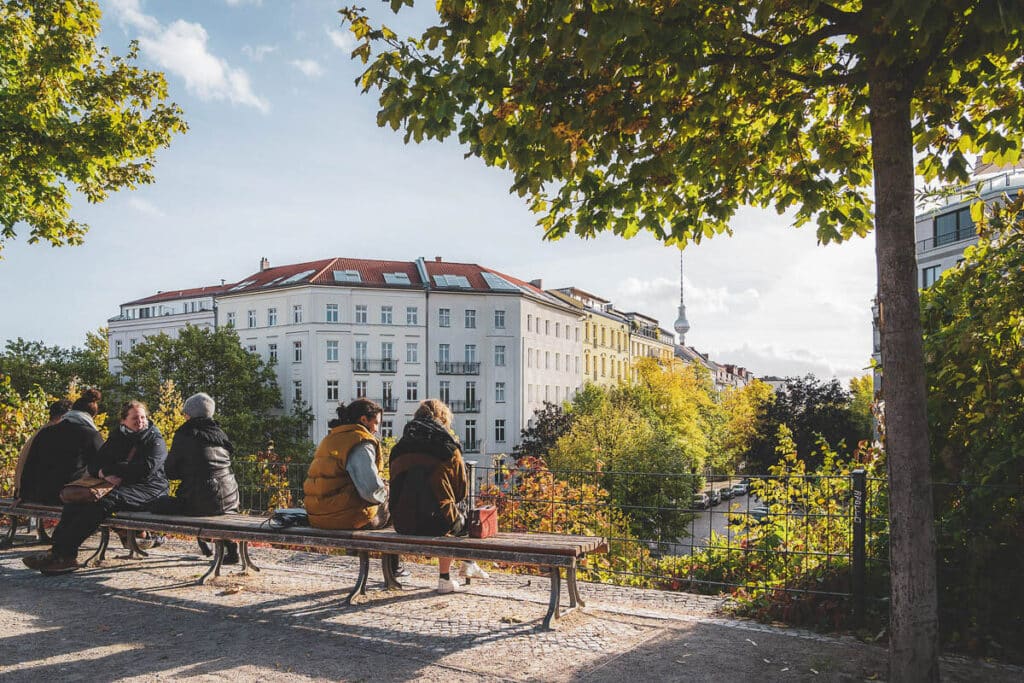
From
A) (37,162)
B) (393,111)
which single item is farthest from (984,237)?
(37,162)

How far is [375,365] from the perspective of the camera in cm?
6088

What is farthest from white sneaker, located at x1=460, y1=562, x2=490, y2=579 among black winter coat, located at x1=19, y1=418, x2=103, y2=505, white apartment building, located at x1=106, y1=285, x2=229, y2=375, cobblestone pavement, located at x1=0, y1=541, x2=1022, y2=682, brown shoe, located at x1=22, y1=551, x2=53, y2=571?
white apartment building, located at x1=106, y1=285, x2=229, y2=375

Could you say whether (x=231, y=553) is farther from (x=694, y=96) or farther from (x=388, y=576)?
(x=694, y=96)

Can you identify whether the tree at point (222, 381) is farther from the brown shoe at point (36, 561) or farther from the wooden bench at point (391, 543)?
the wooden bench at point (391, 543)

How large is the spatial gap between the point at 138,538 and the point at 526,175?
23.8 ft

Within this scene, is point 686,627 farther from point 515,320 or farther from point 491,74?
point 515,320

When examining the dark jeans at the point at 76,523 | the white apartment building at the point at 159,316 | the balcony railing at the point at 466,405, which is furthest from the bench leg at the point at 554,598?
the white apartment building at the point at 159,316

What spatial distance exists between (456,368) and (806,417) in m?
30.8

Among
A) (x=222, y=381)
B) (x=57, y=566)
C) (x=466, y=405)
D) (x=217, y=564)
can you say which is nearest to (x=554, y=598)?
(x=217, y=564)

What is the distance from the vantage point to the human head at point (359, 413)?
6.77 meters

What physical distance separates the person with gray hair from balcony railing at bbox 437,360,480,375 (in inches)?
2164

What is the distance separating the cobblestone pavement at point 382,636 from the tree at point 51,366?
5190 cm

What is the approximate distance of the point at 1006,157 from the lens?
5980 mm

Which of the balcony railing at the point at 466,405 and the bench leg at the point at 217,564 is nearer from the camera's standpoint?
the bench leg at the point at 217,564
